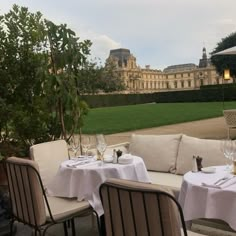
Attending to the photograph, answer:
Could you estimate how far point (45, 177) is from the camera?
14.0 ft

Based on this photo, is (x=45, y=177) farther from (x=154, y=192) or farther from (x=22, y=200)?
(x=154, y=192)

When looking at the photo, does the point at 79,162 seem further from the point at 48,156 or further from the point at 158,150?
the point at 158,150

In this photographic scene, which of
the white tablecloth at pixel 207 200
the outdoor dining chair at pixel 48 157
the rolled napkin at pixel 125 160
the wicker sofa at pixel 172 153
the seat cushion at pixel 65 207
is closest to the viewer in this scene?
the white tablecloth at pixel 207 200

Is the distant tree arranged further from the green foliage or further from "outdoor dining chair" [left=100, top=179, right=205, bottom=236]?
"outdoor dining chair" [left=100, top=179, right=205, bottom=236]

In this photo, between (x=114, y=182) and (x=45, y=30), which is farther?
(x=45, y=30)

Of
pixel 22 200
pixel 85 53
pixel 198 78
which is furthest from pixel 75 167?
pixel 198 78

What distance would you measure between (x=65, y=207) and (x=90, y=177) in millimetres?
361

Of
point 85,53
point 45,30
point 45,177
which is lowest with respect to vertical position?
point 45,177

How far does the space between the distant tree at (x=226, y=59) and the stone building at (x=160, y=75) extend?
124 ft

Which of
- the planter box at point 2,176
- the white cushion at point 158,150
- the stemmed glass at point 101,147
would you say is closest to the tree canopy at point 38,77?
the planter box at point 2,176

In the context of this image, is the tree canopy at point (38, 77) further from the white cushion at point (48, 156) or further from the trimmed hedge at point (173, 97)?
the trimmed hedge at point (173, 97)

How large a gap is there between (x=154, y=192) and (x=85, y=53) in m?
3.96

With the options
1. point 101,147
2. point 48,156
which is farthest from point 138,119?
point 101,147

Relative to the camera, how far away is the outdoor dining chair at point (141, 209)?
196 centimetres
